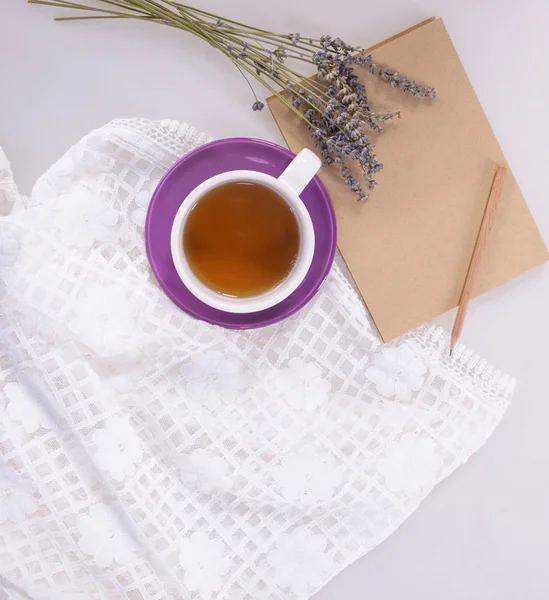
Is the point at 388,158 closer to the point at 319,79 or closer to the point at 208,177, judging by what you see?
the point at 319,79

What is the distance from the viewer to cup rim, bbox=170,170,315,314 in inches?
27.2

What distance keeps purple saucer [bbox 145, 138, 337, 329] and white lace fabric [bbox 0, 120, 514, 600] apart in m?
0.04

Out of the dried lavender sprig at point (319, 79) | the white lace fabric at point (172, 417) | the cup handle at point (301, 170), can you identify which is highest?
the dried lavender sprig at point (319, 79)

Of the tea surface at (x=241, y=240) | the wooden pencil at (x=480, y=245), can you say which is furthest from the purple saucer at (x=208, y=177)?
the wooden pencil at (x=480, y=245)

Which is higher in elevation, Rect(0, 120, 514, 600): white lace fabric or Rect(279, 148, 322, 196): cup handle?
Rect(279, 148, 322, 196): cup handle

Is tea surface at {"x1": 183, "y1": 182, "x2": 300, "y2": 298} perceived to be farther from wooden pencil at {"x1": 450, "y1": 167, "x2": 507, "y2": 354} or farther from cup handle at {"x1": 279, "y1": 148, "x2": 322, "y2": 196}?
wooden pencil at {"x1": 450, "y1": 167, "x2": 507, "y2": 354}

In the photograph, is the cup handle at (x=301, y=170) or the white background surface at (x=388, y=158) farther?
the white background surface at (x=388, y=158)

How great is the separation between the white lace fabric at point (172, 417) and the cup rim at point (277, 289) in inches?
3.1

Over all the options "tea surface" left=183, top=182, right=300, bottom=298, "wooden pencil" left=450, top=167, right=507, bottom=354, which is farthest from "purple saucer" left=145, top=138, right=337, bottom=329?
"wooden pencil" left=450, top=167, right=507, bottom=354

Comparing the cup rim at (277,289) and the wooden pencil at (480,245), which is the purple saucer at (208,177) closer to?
the cup rim at (277,289)

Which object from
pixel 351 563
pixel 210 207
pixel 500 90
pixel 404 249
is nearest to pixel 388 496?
pixel 351 563

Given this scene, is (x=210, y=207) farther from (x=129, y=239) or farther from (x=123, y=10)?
(x=123, y=10)

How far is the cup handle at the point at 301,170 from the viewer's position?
2.22ft

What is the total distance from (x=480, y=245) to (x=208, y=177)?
0.39m
